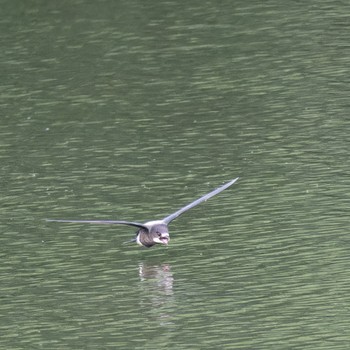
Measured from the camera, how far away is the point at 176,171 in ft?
106

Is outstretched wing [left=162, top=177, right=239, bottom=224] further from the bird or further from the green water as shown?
the green water

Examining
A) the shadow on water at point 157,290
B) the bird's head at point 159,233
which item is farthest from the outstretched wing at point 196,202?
the shadow on water at point 157,290

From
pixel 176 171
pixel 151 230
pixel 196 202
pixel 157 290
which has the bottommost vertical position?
pixel 176 171

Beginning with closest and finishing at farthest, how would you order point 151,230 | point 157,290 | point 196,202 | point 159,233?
point 157,290 → point 159,233 → point 151,230 → point 196,202

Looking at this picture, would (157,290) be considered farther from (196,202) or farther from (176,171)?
(176,171)

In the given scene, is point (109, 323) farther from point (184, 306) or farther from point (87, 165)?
point (87, 165)

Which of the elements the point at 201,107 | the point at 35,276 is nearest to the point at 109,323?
the point at 35,276

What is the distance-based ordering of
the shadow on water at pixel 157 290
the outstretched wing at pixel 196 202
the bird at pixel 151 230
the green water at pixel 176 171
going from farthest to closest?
the outstretched wing at pixel 196 202 → the bird at pixel 151 230 → the shadow on water at pixel 157 290 → the green water at pixel 176 171

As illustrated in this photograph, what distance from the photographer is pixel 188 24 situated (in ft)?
155

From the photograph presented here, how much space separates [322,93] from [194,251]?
11.3 m

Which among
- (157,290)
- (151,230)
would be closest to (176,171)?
(151,230)

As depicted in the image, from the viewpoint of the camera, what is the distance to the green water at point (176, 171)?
23.7m

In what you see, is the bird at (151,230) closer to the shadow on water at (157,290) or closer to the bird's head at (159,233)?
the bird's head at (159,233)

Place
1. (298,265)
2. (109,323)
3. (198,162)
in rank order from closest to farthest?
(109,323) < (298,265) < (198,162)
